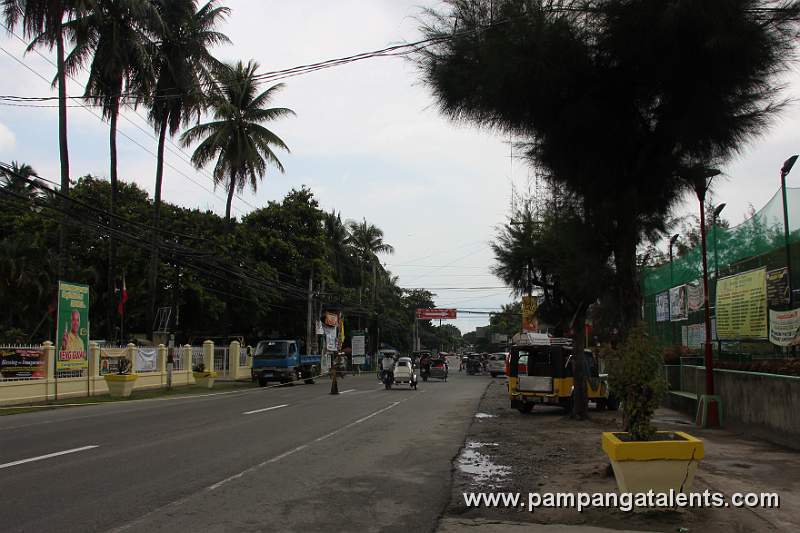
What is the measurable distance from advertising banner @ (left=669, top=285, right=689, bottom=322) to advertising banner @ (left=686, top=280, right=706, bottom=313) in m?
0.27

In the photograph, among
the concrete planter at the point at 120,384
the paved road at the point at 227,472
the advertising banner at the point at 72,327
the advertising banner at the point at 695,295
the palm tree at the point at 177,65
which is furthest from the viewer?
the palm tree at the point at 177,65

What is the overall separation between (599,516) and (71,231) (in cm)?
4083

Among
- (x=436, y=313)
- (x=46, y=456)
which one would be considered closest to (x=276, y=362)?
(x=46, y=456)

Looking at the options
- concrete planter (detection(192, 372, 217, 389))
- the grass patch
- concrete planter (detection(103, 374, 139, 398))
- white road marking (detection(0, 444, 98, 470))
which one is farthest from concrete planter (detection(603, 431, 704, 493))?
concrete planter (detection(192, 372, 217, 389))

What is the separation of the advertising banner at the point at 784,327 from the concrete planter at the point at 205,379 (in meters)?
26.9

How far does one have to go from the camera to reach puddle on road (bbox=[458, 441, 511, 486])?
29.7 feet

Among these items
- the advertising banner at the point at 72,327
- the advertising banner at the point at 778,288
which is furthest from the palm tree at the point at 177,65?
the advertising banner at the point at 778,288

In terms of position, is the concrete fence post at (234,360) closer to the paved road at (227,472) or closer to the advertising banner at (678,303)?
the paved road at (227,472)

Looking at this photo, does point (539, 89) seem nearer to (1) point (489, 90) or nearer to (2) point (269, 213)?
(1) point (489, 90)

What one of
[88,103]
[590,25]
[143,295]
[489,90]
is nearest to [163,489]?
[489,90]

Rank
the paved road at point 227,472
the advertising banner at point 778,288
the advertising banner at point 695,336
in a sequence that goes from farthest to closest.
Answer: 1. the advertising banner at point 695,336
2. the advertising banner at point 778,288
3. the paved road at point 227,472

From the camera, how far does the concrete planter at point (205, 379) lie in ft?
111

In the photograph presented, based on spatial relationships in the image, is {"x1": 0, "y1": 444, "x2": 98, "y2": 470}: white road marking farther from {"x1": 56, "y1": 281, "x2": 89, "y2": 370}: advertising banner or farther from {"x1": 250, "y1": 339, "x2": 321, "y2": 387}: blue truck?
{"x1": 250, "y1": 339, "x2": 321, "y2": 387}: blue truck

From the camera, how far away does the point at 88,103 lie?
2967 cm
